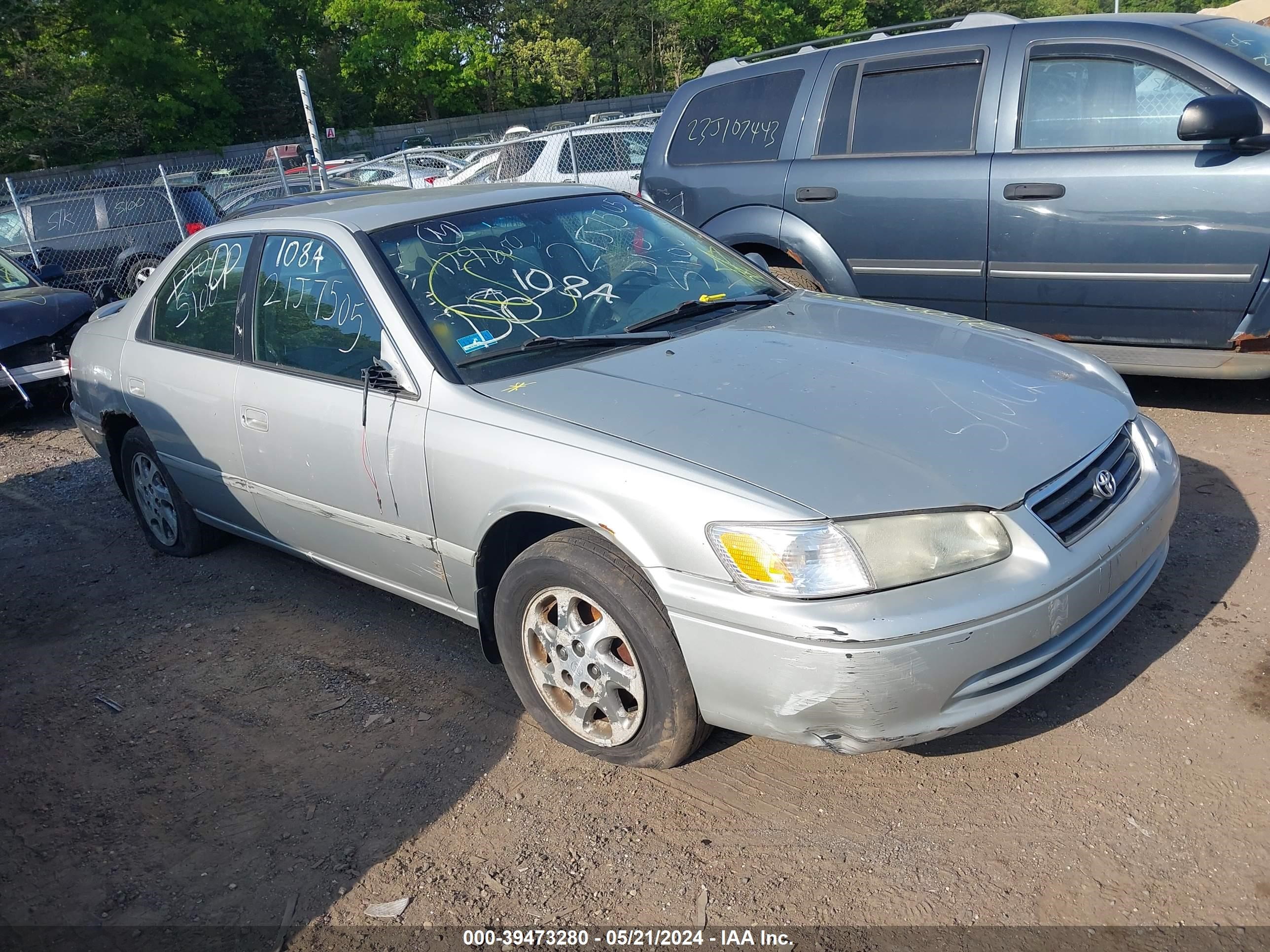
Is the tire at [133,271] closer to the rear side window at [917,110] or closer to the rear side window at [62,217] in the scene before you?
the rear side window at [62,217]

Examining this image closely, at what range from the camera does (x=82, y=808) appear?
3283 mm

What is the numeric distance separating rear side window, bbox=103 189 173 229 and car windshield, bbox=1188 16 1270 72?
12.9 m

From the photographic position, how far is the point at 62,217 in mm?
13859

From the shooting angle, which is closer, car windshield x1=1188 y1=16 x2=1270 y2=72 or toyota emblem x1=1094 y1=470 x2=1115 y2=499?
toyota emblem x1=1094 y1=470 x2=1115 y2=499

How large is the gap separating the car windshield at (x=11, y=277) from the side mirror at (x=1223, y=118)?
29.5 ft

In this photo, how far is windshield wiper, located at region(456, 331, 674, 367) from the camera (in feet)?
11.3

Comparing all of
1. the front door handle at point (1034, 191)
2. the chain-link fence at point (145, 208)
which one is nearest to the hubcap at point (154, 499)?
the front door handle at point (1034, 191)

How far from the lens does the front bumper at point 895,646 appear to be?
2.51 m

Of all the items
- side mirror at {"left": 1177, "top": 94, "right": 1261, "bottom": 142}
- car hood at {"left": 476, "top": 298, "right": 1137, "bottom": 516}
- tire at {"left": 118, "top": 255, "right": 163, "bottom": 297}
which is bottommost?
tire at {"left": 118, "top": 255, "right": 163, "bottom": 297}

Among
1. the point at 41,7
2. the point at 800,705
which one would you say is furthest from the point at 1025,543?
the point at 41,7

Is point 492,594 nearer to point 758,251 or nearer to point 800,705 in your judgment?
point 800,705

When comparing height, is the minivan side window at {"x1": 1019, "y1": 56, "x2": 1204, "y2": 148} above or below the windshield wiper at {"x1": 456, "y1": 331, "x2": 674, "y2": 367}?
above

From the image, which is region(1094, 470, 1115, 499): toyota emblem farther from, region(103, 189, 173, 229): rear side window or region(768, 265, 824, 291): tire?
region(103, 189, 173, 229): rear side window

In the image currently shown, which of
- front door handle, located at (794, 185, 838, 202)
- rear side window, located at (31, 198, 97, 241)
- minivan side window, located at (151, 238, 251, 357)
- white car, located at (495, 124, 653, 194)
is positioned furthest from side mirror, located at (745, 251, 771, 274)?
rear side window, located at (31, 198, 97, 241)
